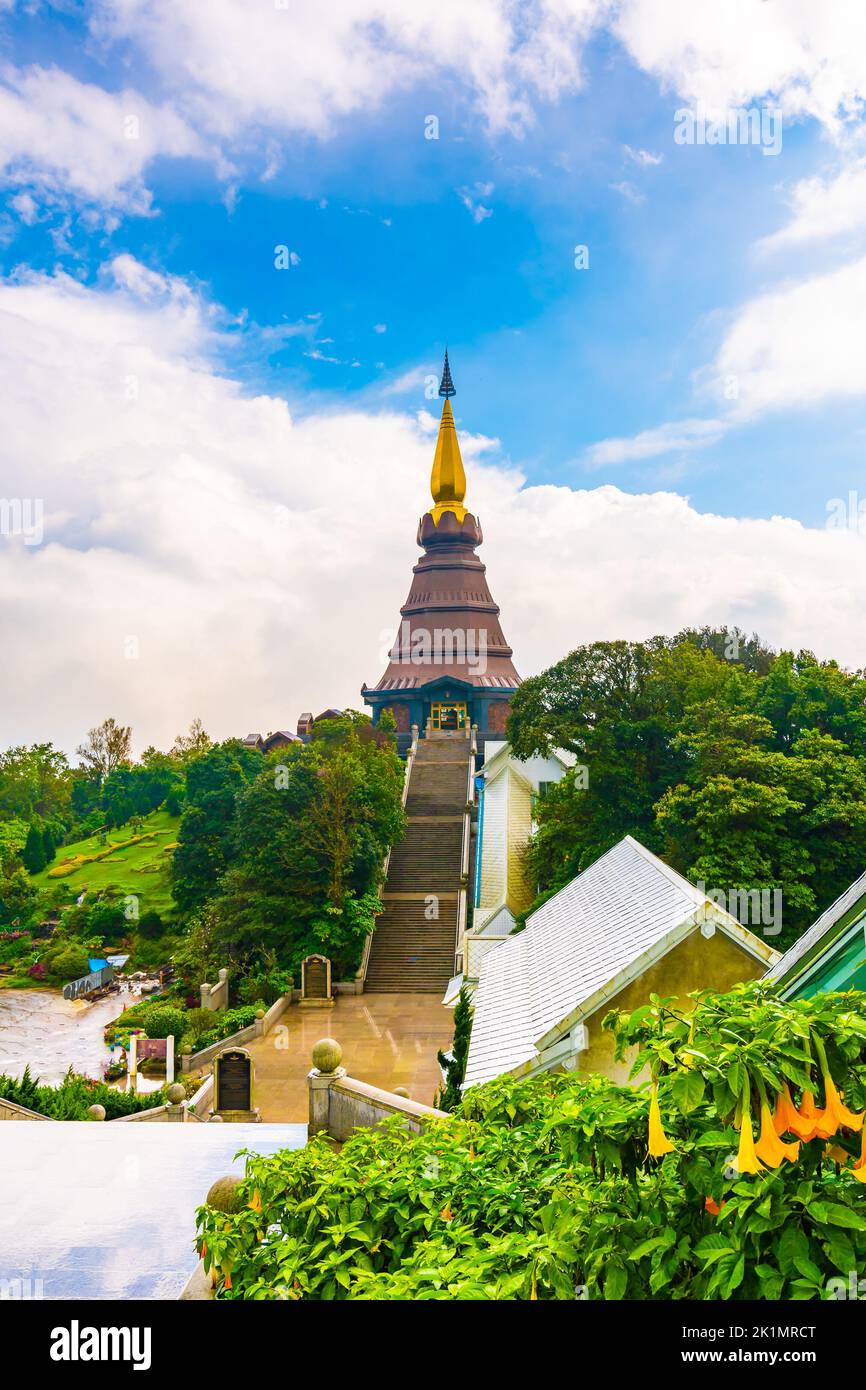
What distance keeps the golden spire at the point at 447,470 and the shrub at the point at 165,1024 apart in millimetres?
40115

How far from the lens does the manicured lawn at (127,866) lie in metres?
43.8

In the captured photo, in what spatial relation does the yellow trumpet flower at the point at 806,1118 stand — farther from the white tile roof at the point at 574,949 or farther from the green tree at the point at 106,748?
the green tree at the point at 106,748

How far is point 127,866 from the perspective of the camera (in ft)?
163

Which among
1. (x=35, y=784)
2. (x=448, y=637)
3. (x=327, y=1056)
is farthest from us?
(x=35, y=784)

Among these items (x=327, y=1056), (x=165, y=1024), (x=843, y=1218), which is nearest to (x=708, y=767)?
Result: (x=327, y=1056)

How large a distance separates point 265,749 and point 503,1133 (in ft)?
178

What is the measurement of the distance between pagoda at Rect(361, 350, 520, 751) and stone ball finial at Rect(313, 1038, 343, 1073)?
122 feet

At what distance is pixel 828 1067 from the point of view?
2766 millimetres

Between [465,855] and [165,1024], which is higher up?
[465,855]

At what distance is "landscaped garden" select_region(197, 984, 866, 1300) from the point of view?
2.76 meters

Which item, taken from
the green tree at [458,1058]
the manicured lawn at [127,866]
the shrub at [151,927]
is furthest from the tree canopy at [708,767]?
the manicured lawn at [127,866]

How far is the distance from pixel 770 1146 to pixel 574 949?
9.97m

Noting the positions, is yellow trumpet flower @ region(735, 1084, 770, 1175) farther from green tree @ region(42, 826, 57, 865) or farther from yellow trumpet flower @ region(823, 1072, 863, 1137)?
green tree @ region(42, 826, 57, 865)

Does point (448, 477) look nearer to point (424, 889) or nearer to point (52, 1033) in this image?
point (424, 889)
